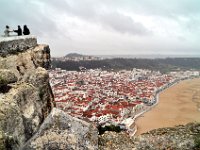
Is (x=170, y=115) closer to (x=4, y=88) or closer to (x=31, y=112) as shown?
(x=4, y=88)

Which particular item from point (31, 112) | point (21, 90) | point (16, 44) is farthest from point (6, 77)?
point (16, 44)

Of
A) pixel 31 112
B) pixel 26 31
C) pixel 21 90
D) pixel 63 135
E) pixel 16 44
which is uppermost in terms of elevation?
Answer: pixel 26 31

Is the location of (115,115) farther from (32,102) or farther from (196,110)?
(32,102)

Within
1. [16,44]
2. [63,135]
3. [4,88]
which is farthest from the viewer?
[16,44]

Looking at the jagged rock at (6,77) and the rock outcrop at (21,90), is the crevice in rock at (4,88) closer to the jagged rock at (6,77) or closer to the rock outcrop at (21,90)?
the rock outcrop at (21,90)

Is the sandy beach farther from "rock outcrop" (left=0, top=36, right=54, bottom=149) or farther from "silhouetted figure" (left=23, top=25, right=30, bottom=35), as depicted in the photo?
"rock outcrop" (left=0, top=36, right=54, bottom=149)

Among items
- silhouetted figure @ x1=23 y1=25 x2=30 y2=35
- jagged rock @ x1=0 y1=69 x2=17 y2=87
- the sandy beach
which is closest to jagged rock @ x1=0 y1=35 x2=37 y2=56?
silhouetted figure @ x1=23 y1=25 x2=30 y2=35

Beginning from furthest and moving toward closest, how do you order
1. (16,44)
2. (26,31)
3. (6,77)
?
1. (26,31)
2. (16,44)
3. (6,77)

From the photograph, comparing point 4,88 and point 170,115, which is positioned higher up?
point 4,88
